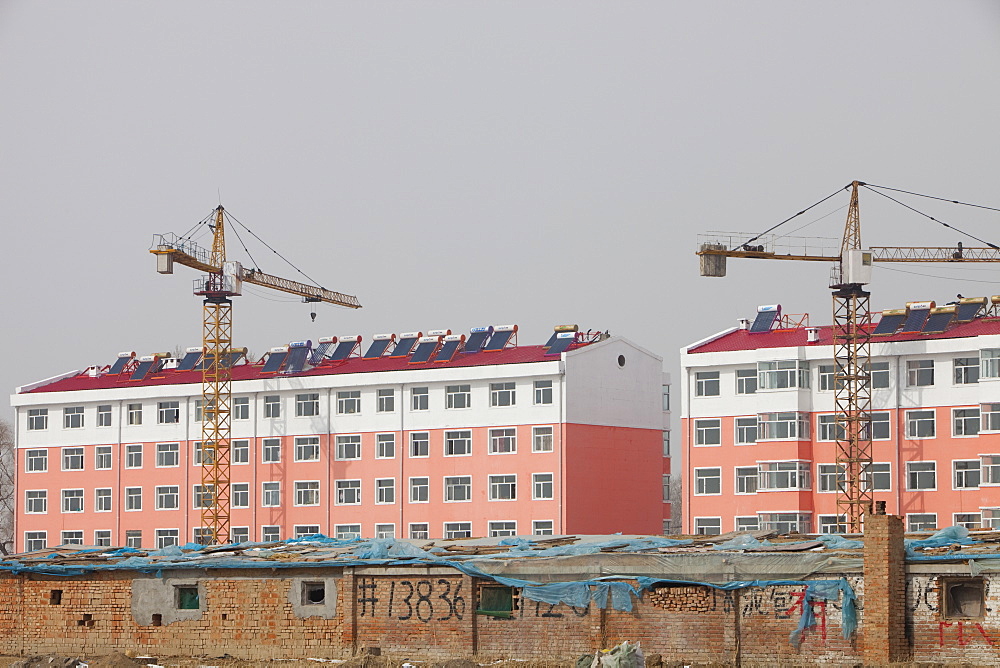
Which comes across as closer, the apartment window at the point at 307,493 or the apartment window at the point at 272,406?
the apartment window at the point at 307,493

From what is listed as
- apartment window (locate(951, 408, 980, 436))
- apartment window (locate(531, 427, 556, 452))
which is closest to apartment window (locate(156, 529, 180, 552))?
apartment window (locate(531, 427, 556, 452))

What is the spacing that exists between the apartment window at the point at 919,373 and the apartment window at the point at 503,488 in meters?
17.9

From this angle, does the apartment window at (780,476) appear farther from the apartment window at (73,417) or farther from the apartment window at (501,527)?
the apartment window at (73,417)

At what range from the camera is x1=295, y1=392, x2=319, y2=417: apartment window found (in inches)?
3009

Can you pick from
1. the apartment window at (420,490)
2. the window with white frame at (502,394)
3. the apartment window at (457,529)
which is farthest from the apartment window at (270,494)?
the window with white frame at (502,394)

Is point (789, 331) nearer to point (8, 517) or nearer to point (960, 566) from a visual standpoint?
point (960, 566)

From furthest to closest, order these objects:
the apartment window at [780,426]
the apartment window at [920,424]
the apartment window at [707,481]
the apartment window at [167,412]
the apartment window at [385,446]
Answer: the apartment window at [167,412] < the apartment window at [385,446] < the apartment window at [707,481] < the apartment window at [780,426] < the apartment window at [920,424]

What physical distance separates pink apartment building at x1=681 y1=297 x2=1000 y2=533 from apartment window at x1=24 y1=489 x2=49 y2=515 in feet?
112

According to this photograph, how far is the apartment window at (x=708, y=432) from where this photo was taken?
6912 centimetres

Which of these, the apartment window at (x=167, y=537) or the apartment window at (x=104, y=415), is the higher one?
the apartment window at (x=104, y=415)

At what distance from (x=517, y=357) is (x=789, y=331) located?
41.0 ft

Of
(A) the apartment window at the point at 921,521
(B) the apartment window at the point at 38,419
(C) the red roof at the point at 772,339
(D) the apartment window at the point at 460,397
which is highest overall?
(C) the red roof at the point at 772,339

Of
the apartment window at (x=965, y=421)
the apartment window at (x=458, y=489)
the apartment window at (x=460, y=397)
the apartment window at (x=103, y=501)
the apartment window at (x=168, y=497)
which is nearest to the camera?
the apartment window at (x=965, y=421)

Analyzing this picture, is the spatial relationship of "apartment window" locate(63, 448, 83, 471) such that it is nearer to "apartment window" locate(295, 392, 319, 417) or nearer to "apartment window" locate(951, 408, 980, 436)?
"apartment window" locate(295, 392, 319, 417)
